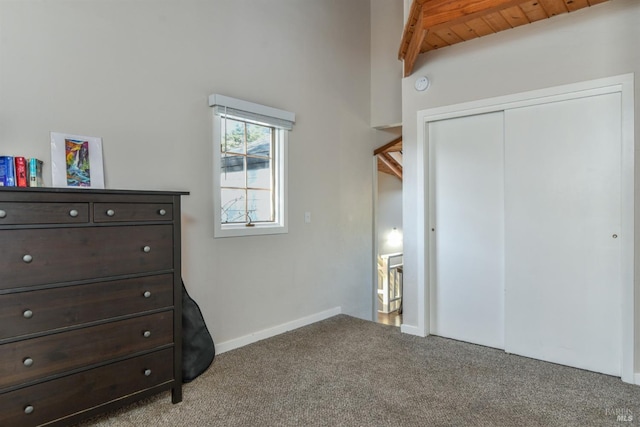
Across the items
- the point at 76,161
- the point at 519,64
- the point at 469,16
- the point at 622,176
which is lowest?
the point at 622,176

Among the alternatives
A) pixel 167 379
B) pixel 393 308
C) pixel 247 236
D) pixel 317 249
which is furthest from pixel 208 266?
pixel 393 308

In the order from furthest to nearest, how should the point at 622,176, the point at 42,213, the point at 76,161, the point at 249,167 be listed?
the point at 249,167
the point at 622,176
the point at 76,161
the point at 42,213

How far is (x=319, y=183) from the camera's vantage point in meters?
3.75

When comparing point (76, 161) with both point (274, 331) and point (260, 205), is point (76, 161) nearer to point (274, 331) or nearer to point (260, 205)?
point (260, 205)

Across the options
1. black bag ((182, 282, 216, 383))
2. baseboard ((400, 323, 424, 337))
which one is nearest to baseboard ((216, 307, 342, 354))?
black bag ((182, 282, 216, 383))

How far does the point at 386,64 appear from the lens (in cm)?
425

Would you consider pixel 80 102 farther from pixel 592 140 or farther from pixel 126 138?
pixel 592 140

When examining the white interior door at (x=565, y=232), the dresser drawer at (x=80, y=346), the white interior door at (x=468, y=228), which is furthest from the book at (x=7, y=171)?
the white interior door at (x=565, y=232)

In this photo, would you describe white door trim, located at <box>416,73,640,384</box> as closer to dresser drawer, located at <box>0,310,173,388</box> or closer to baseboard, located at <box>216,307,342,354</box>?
baseboard, located at <box>216,307,342,354</box>

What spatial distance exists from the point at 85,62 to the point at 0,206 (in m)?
1.09

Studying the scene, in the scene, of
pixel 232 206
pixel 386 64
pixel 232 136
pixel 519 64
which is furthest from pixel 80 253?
pixel 386 64

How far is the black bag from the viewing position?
246cm

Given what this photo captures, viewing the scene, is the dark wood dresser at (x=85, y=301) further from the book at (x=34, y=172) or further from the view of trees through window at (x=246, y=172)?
the view of trees through window at (x=246, y=172)

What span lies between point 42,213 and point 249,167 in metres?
1.70
